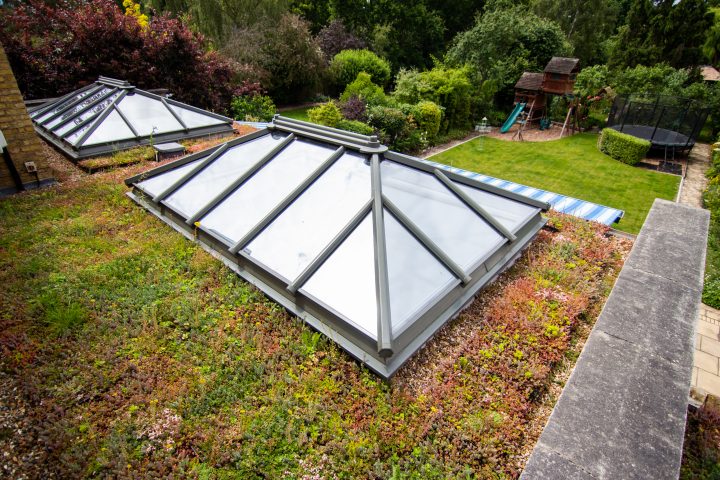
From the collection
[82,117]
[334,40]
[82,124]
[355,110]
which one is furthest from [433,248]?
[334,40]

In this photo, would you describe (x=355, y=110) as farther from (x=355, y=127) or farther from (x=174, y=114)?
(x=174, y=114)

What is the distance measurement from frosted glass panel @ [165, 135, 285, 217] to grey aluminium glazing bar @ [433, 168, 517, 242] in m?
2.85

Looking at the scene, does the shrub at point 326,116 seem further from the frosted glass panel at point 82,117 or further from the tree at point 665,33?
the tree at point 665,33

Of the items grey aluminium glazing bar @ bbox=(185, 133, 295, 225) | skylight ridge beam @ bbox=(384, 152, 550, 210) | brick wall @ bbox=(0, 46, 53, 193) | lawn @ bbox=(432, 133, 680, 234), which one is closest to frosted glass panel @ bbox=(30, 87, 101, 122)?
brick wall @ bbox=(0, 46, 53, 193)

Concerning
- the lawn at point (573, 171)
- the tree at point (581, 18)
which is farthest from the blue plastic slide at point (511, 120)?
the tree at point (581, 18)

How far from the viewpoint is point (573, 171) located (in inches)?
692

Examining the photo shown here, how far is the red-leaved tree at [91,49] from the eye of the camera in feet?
41.0

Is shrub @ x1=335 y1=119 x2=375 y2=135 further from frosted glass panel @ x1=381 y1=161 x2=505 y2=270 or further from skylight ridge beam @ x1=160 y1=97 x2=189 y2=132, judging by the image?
frosted glass panel @ x1=381 y1=161 x2=505 y2=270

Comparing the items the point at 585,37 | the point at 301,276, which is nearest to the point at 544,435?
the point at 301,276

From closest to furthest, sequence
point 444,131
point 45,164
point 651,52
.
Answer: point 45,164, point 444,131, point 651,52

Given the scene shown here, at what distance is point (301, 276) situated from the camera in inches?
142

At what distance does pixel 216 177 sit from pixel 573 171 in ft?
57.9

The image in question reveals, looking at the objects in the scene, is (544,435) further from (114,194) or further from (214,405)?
(114,194)

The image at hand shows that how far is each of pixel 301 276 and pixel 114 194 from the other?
4.88 metres
